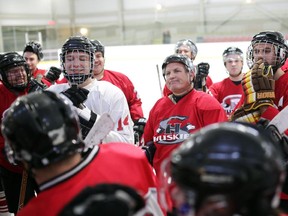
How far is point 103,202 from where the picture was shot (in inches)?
26.2

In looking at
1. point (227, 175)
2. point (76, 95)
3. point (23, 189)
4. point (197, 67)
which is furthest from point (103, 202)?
point (197, 67)

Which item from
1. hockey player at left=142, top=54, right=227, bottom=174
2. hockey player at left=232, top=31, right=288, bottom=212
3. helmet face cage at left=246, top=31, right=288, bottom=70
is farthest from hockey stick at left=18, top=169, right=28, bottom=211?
helmet face cage at left=246, top=31, right=288, bottom=70

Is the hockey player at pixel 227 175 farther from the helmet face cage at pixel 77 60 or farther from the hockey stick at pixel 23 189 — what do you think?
the hockey stick at pixel 23 189

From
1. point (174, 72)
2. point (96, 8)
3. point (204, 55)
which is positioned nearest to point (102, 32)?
point (96, 8)

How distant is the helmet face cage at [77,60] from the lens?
202 cm

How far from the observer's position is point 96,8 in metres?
8.77

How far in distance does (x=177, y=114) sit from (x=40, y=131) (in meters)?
1.19

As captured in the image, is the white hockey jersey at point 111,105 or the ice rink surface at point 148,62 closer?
the white hockey jersey at point 111,105

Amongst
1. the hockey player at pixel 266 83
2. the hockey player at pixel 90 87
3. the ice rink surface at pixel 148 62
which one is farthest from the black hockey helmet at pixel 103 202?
the ice rink surface at pixel 148 62

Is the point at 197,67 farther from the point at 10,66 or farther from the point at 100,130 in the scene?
the point at 100,130

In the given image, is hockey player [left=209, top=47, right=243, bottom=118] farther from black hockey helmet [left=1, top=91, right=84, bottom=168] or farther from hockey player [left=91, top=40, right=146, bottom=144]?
black hockey helmet [left=1, top=91, right=84, bottom=168]

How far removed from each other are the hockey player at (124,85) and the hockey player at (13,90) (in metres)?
0.60

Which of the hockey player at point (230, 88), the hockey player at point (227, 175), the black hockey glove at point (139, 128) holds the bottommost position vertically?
the black hockey glove at point (139, 128)

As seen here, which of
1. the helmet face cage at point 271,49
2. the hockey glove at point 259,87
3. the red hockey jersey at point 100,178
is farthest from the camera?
the helmet face cage at point 271,49
